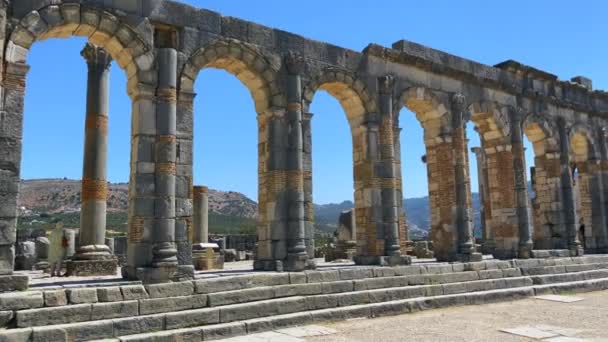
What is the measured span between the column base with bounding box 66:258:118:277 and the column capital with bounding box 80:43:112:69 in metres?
5.24

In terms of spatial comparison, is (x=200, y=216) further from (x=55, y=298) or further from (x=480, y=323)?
(x=480, y=323)

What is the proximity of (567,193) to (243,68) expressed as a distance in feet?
39.8

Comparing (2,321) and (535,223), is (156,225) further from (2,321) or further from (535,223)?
(535,223)

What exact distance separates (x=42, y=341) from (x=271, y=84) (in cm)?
676

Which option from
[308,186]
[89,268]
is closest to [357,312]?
[308,186]

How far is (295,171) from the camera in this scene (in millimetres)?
11312

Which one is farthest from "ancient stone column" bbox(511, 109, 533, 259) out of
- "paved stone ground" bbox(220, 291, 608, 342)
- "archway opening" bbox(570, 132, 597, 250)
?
"archway opening" bbox(570, 132, 597, 250)

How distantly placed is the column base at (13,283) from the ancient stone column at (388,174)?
780 centimetres

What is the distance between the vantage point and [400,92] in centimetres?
1375

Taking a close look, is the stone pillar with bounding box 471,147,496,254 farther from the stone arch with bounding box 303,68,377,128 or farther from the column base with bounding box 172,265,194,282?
the column base with bounding box 172,265,194,282

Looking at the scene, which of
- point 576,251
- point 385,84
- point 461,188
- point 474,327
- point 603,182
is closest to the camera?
point 474,327

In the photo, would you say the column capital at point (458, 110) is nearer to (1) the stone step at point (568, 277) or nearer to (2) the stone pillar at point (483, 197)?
(1) the stone step at point (568, 277)

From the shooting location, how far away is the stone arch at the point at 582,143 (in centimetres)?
1828

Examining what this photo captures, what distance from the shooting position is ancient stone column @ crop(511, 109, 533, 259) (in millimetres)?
15312
